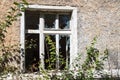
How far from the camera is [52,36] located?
7.35 m

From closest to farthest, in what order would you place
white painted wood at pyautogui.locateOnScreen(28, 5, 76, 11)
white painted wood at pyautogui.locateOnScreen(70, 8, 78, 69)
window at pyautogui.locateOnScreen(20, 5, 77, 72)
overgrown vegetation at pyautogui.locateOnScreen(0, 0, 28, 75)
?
overgrown vegetation at pyautogui.locateOnScreen(0, 0, 28, 75), white painted wood at pyautogui.locateOnScreen(28, 5, 76, 11), window at pyautogui.locateOnScreen(20, 5, 77, 72), white painted wood at pyautogui.locateOnScreen(70, 8, 78, 69)

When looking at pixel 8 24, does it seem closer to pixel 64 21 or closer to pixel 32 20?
pixel 32 20

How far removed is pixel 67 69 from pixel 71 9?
6.95 ft

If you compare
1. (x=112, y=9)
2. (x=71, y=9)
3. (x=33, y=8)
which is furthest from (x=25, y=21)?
(x=112, y=9)

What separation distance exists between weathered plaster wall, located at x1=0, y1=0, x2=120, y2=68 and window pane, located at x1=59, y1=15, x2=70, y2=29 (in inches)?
11.2

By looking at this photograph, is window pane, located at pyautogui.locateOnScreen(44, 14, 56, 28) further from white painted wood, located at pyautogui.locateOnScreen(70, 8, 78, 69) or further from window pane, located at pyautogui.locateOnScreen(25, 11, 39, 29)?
white painted wood, located at pyautogui.locateOnScreen(70, 8, 78, 69)

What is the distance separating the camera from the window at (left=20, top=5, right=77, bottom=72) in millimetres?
7148

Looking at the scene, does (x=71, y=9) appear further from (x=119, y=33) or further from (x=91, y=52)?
(x=91, y=52)

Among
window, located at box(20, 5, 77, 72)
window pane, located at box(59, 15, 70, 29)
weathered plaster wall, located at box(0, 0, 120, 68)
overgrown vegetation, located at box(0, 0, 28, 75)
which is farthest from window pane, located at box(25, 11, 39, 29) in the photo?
overgrown vegetation, located at box(0, 0, 28, 75)

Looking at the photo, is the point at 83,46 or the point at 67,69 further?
the point at 83,46

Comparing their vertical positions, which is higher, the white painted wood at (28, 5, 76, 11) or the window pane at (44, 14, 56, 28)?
the white painted wood at (28, 5, 76, 11)

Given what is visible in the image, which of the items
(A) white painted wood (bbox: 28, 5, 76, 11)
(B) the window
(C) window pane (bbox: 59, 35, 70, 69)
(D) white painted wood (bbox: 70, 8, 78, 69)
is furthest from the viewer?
(C) window pane (bbox: 59, 35, 70, 69)

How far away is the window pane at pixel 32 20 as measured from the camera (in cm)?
722

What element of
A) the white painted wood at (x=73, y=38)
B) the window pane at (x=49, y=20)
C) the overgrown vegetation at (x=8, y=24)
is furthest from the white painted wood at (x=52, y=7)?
the overgrown vegetation at (x=8, y=24)
